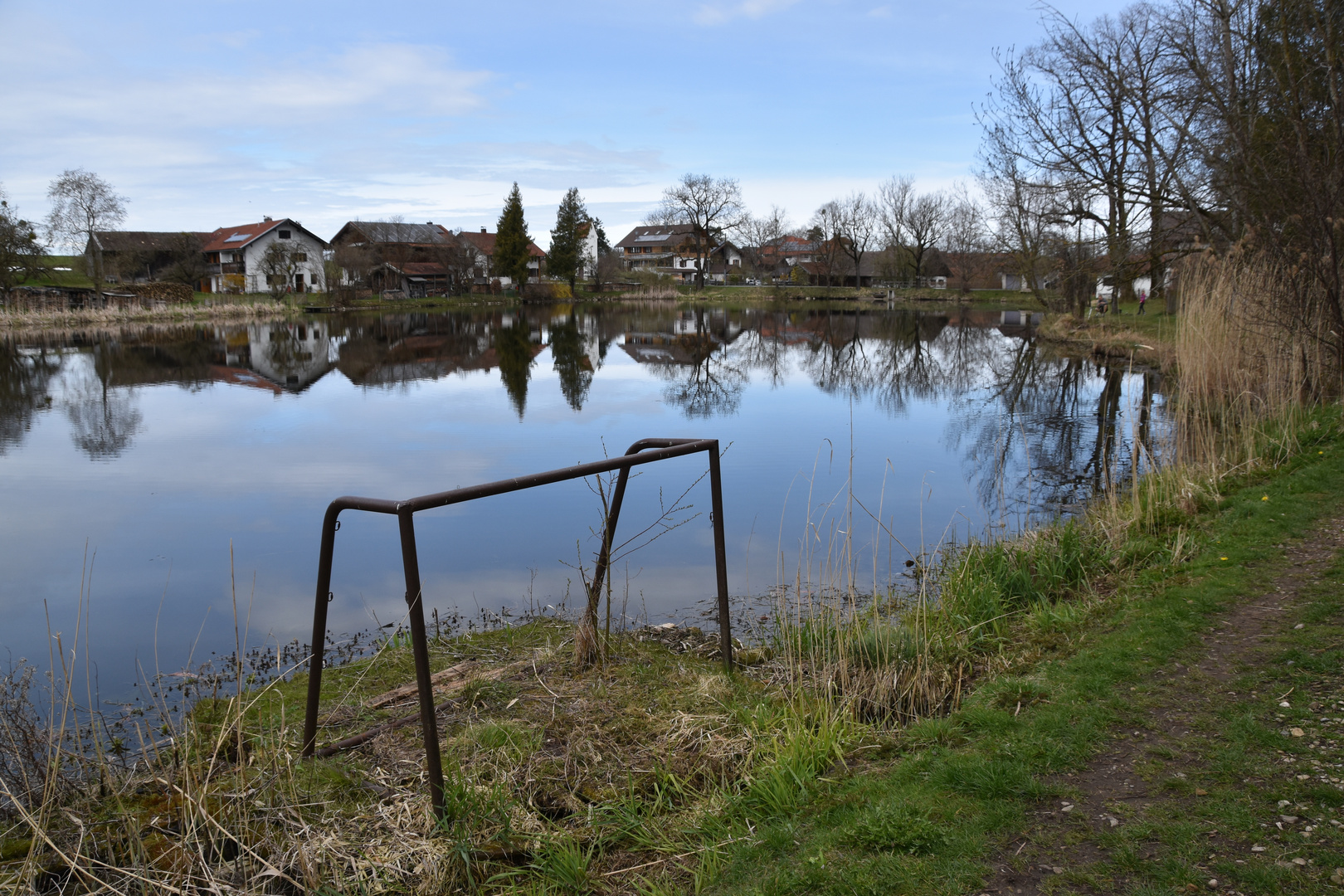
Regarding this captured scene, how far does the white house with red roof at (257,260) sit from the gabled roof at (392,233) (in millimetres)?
6138

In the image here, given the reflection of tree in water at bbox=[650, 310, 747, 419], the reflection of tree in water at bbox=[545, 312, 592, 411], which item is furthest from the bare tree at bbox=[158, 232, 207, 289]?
the reflection of tree in water at bbox=[650, 310, 747, 419]

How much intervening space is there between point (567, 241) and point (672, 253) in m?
42.8

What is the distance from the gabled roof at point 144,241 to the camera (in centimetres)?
7476

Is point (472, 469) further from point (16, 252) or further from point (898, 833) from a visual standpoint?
point (16, 252)

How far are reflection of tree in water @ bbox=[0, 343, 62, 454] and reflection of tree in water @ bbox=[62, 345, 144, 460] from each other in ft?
2.13

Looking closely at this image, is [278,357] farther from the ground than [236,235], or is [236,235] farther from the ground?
[236,235]

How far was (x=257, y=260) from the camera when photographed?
74.8 metres

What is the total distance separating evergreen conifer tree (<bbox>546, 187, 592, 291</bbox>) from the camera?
8419 cm

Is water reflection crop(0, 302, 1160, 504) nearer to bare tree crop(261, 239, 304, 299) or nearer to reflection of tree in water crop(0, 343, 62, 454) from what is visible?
reflection of tree in water crop(0, 343, 62, 454)

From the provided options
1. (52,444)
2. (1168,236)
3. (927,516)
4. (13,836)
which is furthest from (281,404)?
(1168,236)

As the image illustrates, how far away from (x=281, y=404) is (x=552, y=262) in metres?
64.8

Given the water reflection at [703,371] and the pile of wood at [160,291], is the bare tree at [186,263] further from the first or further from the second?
the water reflection at [703,371]

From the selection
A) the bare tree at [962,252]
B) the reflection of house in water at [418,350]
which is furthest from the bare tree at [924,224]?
the reflection of house in water at [418,350]

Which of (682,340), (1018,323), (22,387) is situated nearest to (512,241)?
(682,340)
